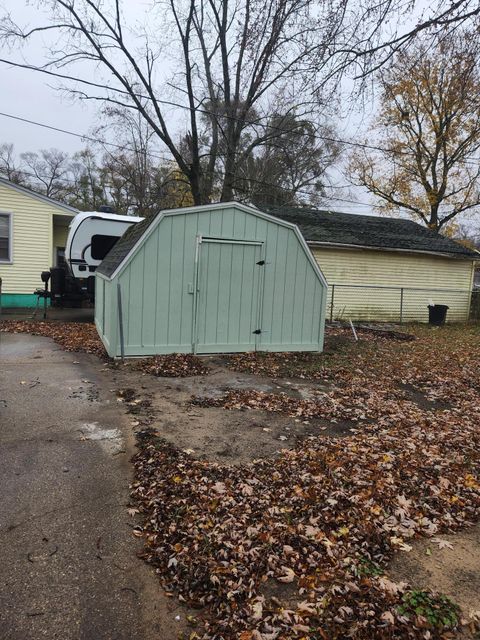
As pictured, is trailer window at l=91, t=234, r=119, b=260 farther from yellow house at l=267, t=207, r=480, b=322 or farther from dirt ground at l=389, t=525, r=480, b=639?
dirt ground at l=389, t=525, r=480, b=639

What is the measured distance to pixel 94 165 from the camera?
117 feet

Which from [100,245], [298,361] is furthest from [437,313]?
[100,245]

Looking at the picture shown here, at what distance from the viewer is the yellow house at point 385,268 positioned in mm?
16594

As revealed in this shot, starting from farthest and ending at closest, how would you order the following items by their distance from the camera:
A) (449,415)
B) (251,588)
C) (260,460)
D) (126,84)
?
(126,84) → (449,415) → (260,460) → (251,588)

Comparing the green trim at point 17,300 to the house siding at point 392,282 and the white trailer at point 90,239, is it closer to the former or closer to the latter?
the white trailer at point 90,239

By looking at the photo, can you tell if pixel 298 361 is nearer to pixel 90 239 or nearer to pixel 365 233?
pixel 90 239

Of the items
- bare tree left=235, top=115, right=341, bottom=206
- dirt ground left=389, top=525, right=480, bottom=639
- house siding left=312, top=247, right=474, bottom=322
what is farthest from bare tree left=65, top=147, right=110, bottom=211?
dirt ground left=389, top=525, right=480, bottom=639

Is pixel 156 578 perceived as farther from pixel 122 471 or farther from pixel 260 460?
pixel 260 460

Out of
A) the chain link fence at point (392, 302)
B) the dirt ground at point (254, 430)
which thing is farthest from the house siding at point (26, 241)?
the chain link fence at point (392, 302)

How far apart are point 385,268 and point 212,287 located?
36.3 ft

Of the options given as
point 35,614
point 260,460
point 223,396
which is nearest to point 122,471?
point 260,460

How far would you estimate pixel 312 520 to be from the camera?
2.96 meters

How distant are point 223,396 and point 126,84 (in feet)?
Result: 56.3

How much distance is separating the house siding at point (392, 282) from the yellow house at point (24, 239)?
940 centimetres
